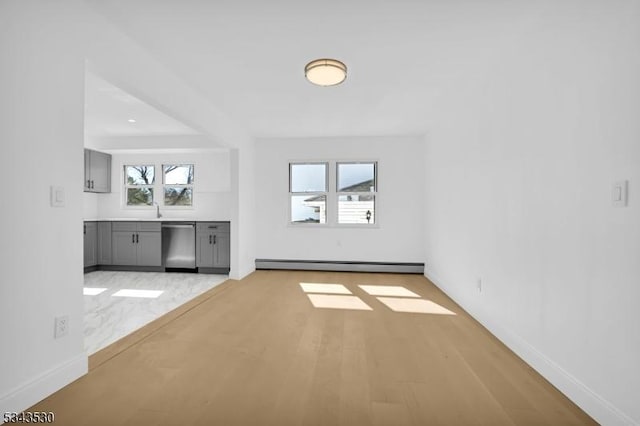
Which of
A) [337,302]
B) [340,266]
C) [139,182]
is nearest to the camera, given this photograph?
[337,302]

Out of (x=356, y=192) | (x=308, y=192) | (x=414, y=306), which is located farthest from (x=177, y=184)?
(x=414, y=306)

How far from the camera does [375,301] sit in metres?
3.90

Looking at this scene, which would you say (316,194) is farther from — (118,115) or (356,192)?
(118,115)

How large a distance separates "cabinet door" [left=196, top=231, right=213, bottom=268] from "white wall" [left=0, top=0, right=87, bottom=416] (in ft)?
11.3

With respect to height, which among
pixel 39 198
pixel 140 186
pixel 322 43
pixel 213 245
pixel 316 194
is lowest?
pixel 213 245

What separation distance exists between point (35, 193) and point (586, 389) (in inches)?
131

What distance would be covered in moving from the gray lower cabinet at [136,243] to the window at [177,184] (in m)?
0.78

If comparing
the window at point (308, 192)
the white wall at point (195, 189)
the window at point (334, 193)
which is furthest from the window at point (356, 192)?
the white wall at point (195, 189)

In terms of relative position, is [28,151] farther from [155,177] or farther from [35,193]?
[155,177]

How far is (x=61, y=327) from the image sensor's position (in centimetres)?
Result: 192

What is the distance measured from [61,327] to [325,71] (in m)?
2.75

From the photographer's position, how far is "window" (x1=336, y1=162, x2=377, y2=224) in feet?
19.3

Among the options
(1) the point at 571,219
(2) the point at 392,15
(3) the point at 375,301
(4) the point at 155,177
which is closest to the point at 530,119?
(1) the point at 571,219

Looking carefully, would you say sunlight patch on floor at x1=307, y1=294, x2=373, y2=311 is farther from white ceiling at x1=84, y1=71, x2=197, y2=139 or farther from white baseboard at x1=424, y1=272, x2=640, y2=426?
white ceiling at x1=84, y1=71, x2=197, y2=139
